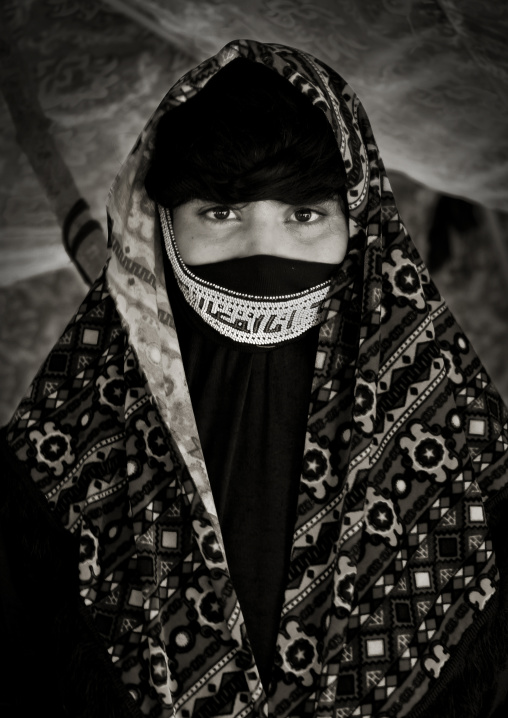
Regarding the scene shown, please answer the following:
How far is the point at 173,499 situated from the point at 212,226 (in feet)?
1.69

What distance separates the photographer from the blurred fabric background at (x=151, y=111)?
230 cm

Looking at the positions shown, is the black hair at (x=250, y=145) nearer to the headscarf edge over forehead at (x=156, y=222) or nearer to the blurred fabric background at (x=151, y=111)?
the headscarf edge over forehead at (x=156, y=222)

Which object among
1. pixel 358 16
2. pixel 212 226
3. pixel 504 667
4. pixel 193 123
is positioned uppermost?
pixel 358 16

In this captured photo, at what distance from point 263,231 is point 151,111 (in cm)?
120

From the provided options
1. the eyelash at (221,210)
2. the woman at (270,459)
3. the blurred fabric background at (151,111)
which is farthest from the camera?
the blurred fabric background at (151,111)

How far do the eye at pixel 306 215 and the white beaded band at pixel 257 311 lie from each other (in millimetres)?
122

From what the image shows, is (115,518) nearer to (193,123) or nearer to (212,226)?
(212,226)

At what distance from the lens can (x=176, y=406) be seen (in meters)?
1.43

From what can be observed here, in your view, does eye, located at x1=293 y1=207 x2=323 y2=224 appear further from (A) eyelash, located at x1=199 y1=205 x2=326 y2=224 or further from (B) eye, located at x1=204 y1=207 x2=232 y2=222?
(B) eye, located at x1=204 y1=207 x2=232 y2=222

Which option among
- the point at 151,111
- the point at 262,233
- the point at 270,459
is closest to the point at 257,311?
the point at 262,233

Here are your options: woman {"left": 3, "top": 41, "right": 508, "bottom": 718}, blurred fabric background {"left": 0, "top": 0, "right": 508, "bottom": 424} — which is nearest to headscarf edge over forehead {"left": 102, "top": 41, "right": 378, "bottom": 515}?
woman {"left": 3, "top": 41, "right": 508, "bottom": 718}

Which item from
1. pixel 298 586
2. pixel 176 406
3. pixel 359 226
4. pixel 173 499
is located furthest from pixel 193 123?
pixel 298 586

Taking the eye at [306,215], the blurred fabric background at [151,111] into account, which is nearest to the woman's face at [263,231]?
the eye at [306,215]

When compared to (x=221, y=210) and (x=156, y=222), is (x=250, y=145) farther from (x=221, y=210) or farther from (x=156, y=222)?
(x=156, y=222)
